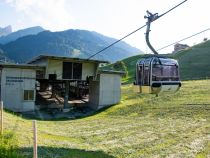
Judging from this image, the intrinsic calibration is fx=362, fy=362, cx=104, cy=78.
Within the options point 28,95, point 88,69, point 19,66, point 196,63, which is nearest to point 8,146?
point 19,66

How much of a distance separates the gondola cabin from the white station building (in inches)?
1070

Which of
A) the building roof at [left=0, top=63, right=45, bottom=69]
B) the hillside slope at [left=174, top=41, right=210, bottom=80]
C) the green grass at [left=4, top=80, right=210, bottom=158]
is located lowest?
the green grass at [left=4, top=80, right=210, bottom=158]

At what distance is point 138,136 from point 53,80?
31937 millimetres

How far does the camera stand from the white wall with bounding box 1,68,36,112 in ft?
179

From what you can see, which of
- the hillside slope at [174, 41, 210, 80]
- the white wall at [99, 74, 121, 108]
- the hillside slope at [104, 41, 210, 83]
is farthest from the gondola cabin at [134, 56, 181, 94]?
the hillside slope at [174, 41, 210, 80]

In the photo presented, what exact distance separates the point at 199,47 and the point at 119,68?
33.3 m

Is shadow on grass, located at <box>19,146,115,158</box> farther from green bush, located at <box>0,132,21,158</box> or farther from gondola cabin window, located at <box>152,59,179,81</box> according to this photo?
gondola cabin window, located at <box>152,59,179,81</box>

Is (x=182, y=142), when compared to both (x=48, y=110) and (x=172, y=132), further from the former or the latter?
(x=48, y=110)

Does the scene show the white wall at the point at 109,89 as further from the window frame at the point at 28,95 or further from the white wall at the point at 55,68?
the window frame at the point at 28,95

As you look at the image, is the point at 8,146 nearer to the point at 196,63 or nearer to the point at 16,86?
the point at 16,86

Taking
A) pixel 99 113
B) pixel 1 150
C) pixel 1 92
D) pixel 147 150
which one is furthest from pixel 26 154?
pixel 99 113

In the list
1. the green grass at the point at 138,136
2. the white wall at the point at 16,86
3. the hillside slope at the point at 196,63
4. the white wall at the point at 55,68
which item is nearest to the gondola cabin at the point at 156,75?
the green grass at the point at 138,136

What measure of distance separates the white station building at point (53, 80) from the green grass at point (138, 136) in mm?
8662

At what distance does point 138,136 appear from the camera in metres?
34.2
